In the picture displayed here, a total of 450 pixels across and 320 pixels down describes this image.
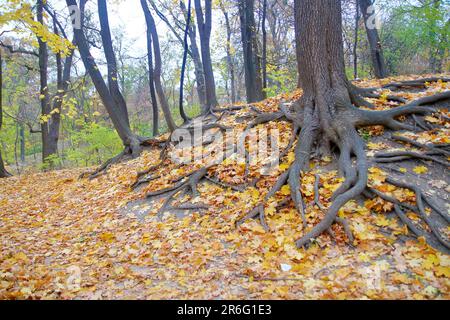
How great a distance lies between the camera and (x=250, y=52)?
11.6 meters

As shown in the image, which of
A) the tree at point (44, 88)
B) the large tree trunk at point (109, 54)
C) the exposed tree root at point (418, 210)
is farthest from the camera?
the tree at point (44, 88)

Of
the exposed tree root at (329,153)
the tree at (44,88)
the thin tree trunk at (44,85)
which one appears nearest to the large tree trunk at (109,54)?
the tree at (44,88)

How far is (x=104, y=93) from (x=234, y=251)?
25.9ft

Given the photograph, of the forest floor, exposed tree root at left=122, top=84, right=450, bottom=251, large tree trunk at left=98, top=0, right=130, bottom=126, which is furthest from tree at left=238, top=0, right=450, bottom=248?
large tree trunk at left=98, top=0, right=130, bottom=126

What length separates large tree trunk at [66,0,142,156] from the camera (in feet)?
31.7

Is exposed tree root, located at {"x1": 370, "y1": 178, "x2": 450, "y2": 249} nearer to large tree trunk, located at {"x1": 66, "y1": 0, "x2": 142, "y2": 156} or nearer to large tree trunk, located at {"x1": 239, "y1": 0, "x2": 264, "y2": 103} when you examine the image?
large tree trunk, located at {"x1": 66, "y1": 0, "x2": 142, "y2": 156}

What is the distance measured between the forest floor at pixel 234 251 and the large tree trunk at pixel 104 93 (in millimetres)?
4200

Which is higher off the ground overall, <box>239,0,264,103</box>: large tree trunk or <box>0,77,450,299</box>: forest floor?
<box>239,0,264,103</box>: large tree trunk

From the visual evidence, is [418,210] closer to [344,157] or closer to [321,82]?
[344,157]

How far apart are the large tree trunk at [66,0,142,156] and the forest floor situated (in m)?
4.20

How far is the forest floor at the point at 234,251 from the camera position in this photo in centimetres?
325

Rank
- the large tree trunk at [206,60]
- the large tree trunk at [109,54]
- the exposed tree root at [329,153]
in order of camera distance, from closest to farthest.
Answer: the exposed tree root at [329,153] → the large tree trunk at [109,54] → the large tree trunk at [206,60]

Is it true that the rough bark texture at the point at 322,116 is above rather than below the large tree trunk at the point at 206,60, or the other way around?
below

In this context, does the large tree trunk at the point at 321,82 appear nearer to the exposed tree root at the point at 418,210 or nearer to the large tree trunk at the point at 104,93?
the exposed tree root at the point at 418,210
